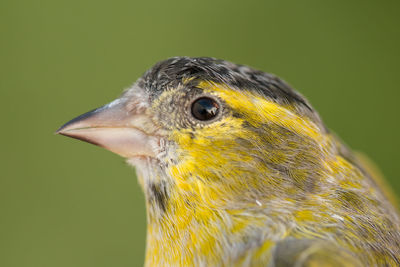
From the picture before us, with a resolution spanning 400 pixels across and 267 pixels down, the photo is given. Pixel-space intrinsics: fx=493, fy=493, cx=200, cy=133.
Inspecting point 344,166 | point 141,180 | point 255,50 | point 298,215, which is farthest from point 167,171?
point 255,50

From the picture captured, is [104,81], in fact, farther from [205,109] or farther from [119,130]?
[205,109]

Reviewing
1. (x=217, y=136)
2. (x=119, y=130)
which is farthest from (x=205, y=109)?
(x=119, y=130)

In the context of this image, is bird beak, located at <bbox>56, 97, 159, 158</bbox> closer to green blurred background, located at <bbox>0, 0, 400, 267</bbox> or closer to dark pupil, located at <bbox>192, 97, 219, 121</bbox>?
dark pupil, located at <bbox>192, 97, 219, 121</bbox>

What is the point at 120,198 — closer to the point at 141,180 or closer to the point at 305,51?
the point at 305,51

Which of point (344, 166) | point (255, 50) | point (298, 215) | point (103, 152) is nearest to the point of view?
point (298, 215)

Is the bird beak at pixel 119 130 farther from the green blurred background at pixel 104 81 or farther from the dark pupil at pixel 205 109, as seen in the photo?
the green blurred background at pixel 104 81

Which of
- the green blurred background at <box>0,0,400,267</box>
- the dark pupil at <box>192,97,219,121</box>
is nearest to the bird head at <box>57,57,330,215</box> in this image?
the dark pupil at <box>192,97,219,121</box>
